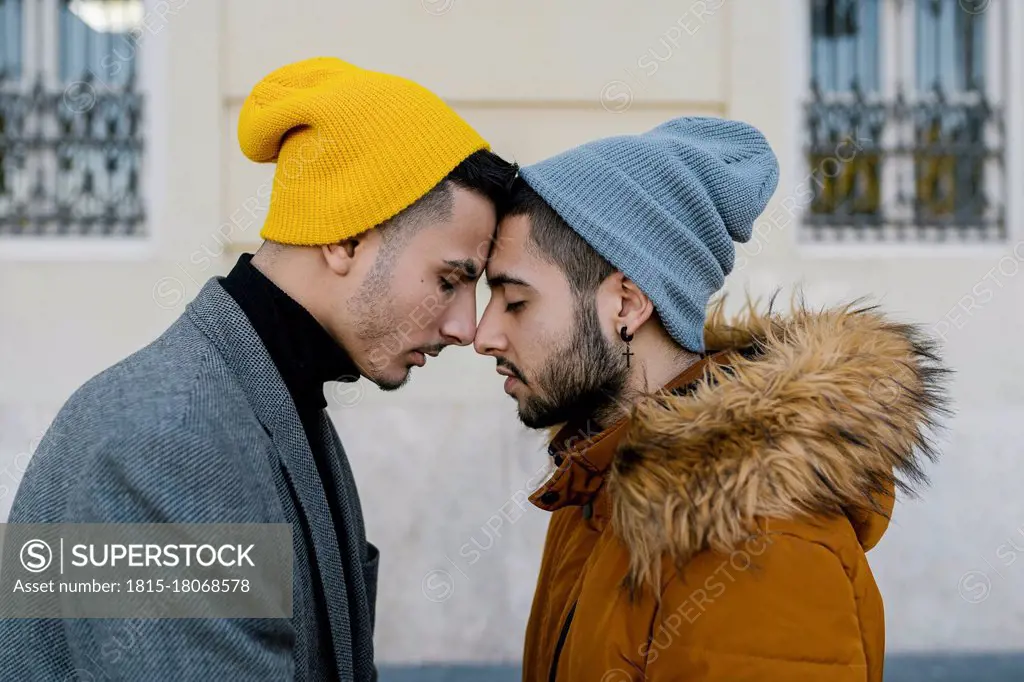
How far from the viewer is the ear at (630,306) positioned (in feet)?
7.59

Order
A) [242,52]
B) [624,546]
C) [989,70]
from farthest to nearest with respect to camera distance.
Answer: [989,70] → [242,52] → [624,546]

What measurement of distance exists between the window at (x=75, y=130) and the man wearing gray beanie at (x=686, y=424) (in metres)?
3.57

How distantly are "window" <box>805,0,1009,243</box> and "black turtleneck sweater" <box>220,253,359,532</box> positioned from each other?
398 cm

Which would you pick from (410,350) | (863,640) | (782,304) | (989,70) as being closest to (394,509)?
(782,304)

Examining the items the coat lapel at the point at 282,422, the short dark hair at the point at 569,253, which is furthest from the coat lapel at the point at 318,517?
the short dark hair at the point at 569,253

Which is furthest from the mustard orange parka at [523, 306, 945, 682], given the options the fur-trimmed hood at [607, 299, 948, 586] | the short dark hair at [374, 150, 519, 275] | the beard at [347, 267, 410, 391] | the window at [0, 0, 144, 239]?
the window at [0, 0, 144, 239]

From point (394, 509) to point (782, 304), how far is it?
7.44 ft

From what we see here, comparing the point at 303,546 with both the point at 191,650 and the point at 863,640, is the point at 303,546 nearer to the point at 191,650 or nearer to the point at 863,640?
the point at 191,650

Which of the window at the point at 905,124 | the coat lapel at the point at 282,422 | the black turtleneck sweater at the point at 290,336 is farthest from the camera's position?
the window at the point at 905,124

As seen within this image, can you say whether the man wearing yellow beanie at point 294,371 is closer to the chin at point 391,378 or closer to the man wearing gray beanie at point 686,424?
the chin at point 391,378

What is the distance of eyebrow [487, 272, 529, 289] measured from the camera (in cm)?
236

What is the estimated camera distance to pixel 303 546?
1.97 metres

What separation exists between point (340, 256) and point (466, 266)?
0.31 m

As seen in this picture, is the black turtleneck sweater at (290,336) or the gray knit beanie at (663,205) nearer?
the black turtleneck sweater at (290,336)
